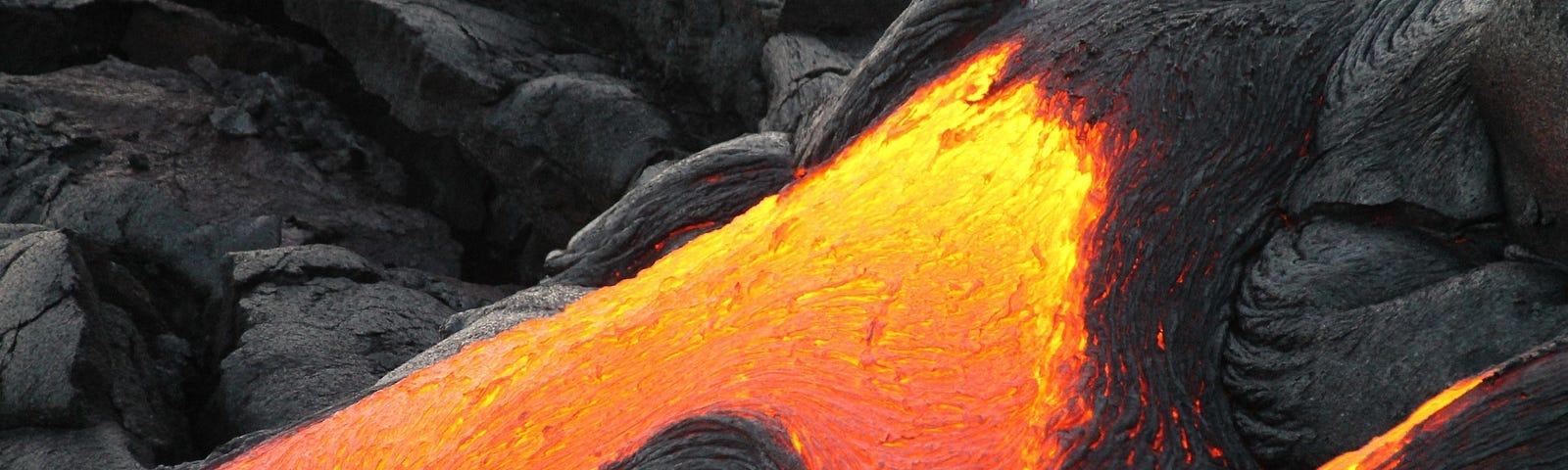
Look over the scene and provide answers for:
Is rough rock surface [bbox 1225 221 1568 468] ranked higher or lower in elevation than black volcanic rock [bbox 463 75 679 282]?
higher

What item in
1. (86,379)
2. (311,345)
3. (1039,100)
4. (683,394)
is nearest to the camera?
(683,394)

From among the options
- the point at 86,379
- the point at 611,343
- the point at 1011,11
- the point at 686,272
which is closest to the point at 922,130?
the point at 1011,11

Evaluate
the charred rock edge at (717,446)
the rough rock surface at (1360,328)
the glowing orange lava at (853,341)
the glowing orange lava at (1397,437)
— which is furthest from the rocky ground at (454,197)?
the charred rock edge at (717,446)

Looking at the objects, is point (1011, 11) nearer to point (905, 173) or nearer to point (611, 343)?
point (905, 173)

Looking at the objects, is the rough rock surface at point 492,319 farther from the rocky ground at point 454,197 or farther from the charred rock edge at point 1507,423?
the charred rock edge at point 1507,423

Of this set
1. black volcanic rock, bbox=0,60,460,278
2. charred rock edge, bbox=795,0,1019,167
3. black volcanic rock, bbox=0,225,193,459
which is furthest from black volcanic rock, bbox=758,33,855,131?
Result: black volcanic rock, bbox=0,225,193,459

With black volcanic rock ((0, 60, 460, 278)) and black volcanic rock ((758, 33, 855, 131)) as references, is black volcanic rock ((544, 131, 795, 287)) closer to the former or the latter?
black volcanic rock ((758, 33, 855, 131))

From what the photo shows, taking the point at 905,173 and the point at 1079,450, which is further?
the point at 905,173
